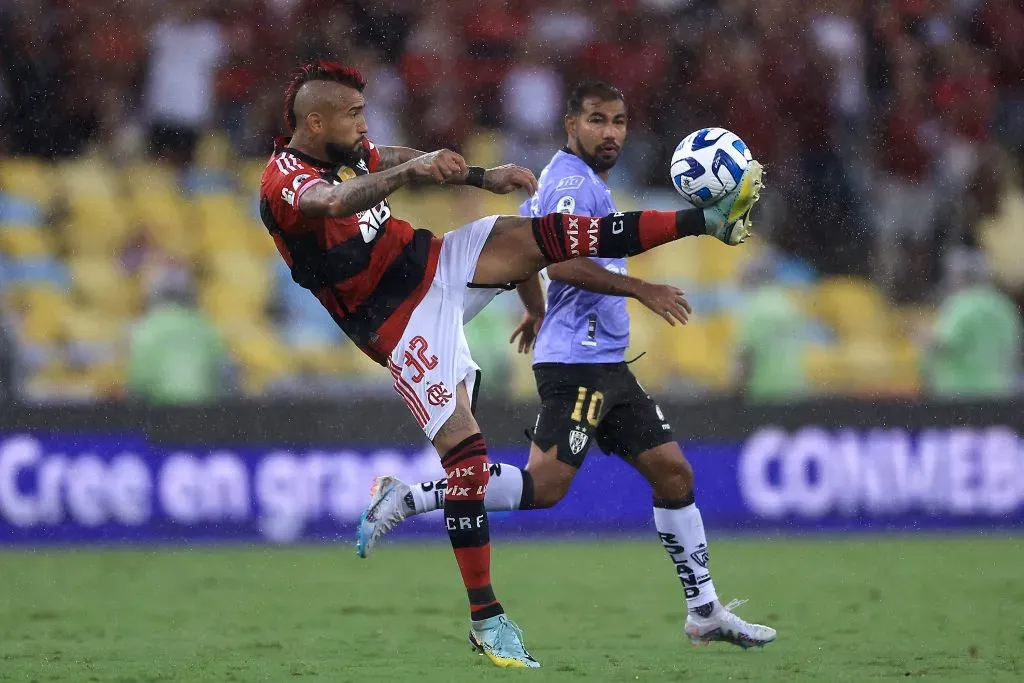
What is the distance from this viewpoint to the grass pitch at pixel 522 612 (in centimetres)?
625

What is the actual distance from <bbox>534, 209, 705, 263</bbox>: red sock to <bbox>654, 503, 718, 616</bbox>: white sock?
4.85 feet

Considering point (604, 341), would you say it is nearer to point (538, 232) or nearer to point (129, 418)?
point (538, 232)

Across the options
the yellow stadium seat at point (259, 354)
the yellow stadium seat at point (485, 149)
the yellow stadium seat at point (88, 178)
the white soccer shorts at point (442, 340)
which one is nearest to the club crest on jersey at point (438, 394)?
the white soccer shorts at point (442, 340)

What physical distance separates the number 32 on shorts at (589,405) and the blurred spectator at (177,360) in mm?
6287

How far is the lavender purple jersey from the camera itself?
7.27 m

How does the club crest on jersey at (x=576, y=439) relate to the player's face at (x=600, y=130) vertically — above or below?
below

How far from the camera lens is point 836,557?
11219 mm

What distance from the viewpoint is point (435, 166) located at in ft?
19.9

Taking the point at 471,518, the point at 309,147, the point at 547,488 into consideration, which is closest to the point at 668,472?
the point at 547,488

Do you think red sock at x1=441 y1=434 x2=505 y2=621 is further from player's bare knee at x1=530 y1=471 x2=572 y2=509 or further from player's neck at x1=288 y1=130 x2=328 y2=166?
player's neck at x1=288 y1=130 x2=328 y2=166

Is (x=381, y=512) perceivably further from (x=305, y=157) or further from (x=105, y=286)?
(x=105, y=286)

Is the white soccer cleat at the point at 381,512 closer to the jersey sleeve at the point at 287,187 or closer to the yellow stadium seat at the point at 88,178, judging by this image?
the jersey sleeve at the point at 287,187

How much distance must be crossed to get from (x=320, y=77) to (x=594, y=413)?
1.98m

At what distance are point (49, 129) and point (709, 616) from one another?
34.8 feet
